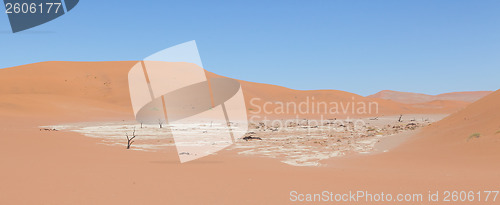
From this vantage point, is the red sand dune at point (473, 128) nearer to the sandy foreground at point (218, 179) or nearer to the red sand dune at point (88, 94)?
the sandy foreground at point (218, 179)

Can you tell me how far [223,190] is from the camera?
764cm

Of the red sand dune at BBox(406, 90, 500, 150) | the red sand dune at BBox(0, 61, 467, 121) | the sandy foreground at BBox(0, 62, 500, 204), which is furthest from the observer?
the red sand dune at BBox(0, 61, 467, 121)

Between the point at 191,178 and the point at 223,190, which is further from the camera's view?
the point at 191,178

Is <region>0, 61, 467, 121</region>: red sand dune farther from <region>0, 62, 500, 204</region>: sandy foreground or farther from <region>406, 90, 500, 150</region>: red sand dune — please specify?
<region>0, 62, 500, 204</region>: sandy foreground

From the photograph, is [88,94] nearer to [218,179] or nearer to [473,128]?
[473,128]

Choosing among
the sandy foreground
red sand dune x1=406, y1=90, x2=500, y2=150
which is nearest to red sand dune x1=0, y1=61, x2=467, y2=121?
red sand dune x1=406, y1=90, x2=500, y2=150

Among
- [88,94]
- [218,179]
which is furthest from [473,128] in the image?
[88,94]

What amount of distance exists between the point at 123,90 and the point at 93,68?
26610 millimetres

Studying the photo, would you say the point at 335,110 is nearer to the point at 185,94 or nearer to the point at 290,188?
the point at 185,94

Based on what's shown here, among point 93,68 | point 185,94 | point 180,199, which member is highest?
point 93,68

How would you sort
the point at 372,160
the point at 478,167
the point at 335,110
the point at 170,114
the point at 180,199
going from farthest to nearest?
the point at 335,110 → the point at 170,114 → the point at 372,160 → the point at 478,167 → the point at 180,199

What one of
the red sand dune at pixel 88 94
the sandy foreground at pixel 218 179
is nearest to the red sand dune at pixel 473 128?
the sandy foreground at pixel 218 179

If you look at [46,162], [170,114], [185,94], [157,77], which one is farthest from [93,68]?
[46,162]

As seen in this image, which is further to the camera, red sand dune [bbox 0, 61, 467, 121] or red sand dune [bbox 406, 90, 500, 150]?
red sand dune [bbox 0, 61, 467, 121]
